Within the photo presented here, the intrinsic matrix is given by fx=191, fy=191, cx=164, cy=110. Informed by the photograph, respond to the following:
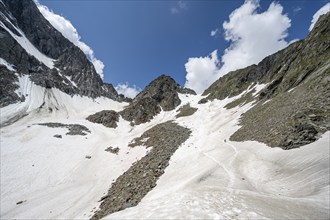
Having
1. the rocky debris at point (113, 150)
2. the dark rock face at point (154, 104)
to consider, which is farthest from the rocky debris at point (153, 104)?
the rocky debris at point (113, 150)

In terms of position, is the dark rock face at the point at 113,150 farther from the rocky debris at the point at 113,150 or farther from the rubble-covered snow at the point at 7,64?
the rubble-covered snow at the point at 7,64

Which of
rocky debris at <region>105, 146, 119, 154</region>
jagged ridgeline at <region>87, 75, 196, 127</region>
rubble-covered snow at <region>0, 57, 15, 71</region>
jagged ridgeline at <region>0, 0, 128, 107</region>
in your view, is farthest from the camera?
jagged ridgeline at <region>0, 0, 128, 107</region>

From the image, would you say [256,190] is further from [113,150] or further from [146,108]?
[146,108]

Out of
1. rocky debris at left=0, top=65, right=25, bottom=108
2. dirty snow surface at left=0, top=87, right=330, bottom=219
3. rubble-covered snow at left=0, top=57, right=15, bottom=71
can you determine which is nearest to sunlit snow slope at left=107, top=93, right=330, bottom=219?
Result: dirty snow surface at left=0, top=87, right=330, bottom=219

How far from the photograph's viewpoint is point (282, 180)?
1324cm

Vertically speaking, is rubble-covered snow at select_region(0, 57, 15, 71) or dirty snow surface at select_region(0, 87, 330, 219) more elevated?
rubble-covered snow at select_region(0, 57, 15, 71)

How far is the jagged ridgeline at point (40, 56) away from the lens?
358ft

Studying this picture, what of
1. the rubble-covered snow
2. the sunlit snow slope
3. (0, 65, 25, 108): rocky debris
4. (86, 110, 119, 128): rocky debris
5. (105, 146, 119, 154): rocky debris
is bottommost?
the sunlit snow slope

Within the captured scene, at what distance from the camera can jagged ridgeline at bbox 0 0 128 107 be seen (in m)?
109

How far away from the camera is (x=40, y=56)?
463ft

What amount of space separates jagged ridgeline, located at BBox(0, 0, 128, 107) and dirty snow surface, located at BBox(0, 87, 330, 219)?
2850 inches

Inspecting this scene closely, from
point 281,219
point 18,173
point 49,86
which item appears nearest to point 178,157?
point 281,219

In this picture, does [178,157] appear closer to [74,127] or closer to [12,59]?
[74,127]

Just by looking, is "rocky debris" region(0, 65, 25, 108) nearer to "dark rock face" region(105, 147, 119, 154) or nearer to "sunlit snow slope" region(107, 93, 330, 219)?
"dark rock face" region(105, 147, 119, 154)
